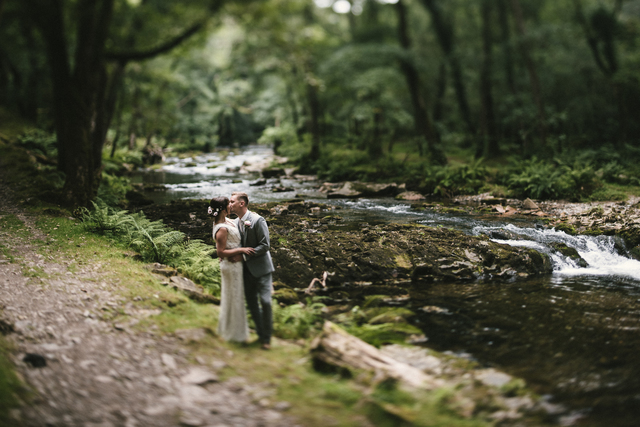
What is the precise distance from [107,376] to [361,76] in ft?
69.4

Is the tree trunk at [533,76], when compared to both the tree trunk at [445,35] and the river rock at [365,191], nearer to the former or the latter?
the tree trunk at [445,35]

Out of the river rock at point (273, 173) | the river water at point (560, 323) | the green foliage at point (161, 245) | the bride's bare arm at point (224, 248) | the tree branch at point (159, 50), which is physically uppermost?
the tree branch at point (159, 50)

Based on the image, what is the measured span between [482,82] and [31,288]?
23.7 meters

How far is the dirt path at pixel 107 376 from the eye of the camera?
12.3ft

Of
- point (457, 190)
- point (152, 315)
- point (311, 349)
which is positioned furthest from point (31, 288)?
point (457, 190)

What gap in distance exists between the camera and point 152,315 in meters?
5.82

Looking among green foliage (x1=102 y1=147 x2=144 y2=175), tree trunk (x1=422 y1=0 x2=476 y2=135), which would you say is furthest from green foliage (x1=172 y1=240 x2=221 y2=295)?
tree trunk (x1=422 y1=0 x2=476 y2=135)

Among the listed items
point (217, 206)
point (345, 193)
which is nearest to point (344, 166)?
point (345, 193)

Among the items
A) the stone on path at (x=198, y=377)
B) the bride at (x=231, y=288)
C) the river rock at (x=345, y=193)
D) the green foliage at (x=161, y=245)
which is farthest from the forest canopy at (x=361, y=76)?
the stone on path at (x=198, y=377)

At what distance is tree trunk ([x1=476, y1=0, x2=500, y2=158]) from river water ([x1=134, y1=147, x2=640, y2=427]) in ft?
41.8

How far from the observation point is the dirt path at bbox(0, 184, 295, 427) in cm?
374

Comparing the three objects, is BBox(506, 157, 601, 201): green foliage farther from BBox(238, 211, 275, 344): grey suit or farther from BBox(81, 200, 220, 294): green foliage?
BBox(238, 211, 275, 344): grey suit

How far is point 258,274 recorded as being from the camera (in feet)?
17.6

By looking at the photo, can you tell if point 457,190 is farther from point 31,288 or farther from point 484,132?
point 31,288
